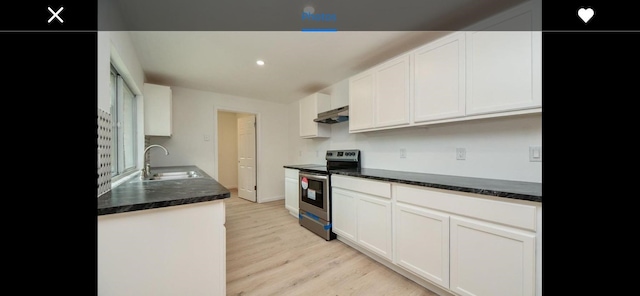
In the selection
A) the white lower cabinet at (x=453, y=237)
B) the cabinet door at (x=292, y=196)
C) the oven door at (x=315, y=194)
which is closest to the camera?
the white lower cabinet at (x=453, y=237)

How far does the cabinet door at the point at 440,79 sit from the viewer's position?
1.75 meters

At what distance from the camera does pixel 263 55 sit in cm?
245

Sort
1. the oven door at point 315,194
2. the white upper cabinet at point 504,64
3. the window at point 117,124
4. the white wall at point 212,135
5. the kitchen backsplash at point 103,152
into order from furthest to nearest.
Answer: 1. the white wall at point 212,135
2. the oven door at point 315,194
3. the window at point 117,124
4. the white upper cabinet at point 504,64
5. the kitchen backsplash at point 103,152

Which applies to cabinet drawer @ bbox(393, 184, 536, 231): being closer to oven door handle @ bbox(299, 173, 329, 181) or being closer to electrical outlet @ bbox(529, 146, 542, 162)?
electrical outlet @ bbox(529, 146, 542, 162)

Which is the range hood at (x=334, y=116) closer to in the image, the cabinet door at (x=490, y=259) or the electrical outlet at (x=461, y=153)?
the electrical outlet at (x=461, y=153)

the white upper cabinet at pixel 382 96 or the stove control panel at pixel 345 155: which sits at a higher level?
the white upper cabinet at pixel 382 96

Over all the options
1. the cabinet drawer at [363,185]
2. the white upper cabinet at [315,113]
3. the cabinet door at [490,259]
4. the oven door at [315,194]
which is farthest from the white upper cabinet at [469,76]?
the white upper cabinet at [315,113]

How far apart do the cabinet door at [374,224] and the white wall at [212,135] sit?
284 centimetres

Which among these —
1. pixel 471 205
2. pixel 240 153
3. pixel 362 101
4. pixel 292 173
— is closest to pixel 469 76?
pixel 471 205

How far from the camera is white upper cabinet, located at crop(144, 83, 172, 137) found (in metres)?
2.83

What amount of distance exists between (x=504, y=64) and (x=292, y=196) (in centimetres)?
306

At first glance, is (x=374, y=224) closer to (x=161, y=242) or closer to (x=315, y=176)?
(x=315, y=176)

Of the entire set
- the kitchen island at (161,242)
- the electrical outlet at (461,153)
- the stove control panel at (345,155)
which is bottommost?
the kitchen island at (161,242)
